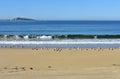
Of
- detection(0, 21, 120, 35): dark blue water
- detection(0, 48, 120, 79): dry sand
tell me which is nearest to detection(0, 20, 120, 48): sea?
detection(0, 21, 120, 35): dark blue water

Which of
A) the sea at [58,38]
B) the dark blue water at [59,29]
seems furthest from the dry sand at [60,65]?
the dark blue water at [59,29]

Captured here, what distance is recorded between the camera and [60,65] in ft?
49.3

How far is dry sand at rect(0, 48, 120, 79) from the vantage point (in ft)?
37.7

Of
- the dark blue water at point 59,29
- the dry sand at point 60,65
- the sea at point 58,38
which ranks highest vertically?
the dry sand at point 60,65

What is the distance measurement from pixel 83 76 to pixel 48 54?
7.76m

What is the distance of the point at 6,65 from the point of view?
48.6ft

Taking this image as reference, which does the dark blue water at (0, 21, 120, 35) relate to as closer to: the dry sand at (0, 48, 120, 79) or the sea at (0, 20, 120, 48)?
the sea at (0, 20, 120, 48)

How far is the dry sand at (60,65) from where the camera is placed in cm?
1150

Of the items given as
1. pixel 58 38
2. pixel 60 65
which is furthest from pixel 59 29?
pixel 60 65

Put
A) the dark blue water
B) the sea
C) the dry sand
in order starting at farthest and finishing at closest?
the dark blue water
the sea
the dry sand

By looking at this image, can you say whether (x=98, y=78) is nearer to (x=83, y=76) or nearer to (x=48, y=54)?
(x=83, y=76)

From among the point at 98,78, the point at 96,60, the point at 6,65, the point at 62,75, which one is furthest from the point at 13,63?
the point at 98,78

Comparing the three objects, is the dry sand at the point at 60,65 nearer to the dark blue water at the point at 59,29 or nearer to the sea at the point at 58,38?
the sea at the point at 58,38

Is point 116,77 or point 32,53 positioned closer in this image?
point 116,77
